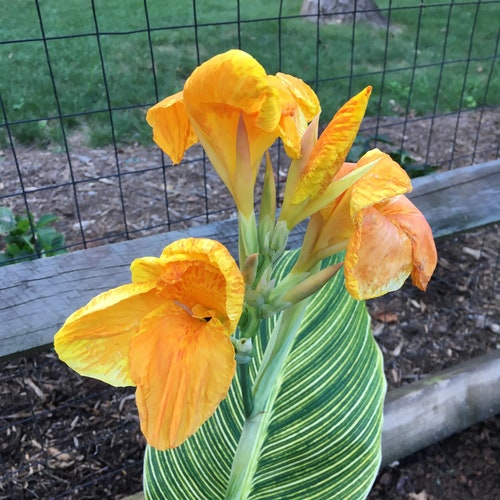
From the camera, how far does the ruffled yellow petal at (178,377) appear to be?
505 mm

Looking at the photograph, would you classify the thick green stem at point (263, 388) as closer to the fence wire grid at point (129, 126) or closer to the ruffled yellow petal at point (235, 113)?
the ruffled yellow petal at point (235, 113)

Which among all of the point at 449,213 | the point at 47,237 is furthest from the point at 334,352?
the point at 47,237

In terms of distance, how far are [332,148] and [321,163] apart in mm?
18

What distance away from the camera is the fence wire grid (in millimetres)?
1785

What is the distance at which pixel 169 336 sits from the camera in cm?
53

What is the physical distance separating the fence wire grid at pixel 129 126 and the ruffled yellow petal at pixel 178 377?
0.55 metres

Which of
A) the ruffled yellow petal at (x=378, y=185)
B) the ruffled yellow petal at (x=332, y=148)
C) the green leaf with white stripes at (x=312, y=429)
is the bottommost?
the green leaf with white stripes at (x=312, y=429)

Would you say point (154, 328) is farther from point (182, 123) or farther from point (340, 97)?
point (340, 97)

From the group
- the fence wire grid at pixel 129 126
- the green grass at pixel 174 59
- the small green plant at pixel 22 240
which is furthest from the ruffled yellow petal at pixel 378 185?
the green grass at pixel 174 59

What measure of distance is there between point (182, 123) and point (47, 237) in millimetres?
1474

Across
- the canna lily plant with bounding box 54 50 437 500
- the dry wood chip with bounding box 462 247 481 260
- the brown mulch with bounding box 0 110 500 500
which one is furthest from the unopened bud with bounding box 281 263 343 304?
the dry wood chip with bounding box 462 247 481 260

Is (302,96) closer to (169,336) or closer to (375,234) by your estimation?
(375,234)

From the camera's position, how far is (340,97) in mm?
3756

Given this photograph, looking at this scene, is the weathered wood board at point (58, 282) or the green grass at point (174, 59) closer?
the weathered wood board at point (58, 282)
